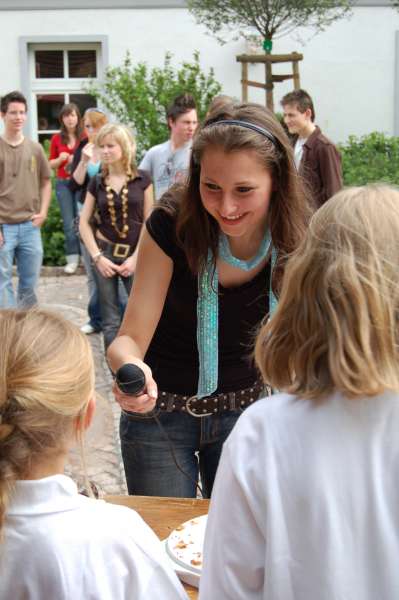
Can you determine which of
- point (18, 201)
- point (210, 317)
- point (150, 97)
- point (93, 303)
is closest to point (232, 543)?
point (210, 317)

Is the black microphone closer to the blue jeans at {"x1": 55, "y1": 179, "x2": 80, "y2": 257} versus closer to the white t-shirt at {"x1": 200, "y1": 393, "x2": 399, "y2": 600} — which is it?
the white t-shirt at {"x1": 200, "y1": 393, "x2": 399, "y2": 600}

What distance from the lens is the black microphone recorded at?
6.38ft

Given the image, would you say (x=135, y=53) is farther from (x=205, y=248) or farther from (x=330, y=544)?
(x=330, y=544)

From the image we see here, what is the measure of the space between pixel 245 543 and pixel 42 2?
11883 millimetres

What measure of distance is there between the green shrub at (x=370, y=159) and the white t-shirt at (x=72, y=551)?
27.6 feet

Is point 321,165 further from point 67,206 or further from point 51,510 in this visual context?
point 51,510

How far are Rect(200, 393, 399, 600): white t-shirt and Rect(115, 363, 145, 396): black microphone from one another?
0.77 meters

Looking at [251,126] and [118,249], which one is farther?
[118,249]

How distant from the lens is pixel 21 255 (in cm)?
654

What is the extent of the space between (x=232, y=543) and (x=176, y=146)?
5.01 metres

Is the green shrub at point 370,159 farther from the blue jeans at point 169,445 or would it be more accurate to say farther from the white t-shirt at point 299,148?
the blue jeans at point 169,445

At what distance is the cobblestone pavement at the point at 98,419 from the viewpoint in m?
1.95

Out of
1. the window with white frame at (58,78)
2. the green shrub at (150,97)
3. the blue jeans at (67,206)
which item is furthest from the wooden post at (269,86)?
the window with white frame at (58,78)

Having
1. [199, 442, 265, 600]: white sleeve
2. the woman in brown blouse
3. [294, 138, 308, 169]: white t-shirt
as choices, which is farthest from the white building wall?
[199, 442, 265, 600]: white sleeve
